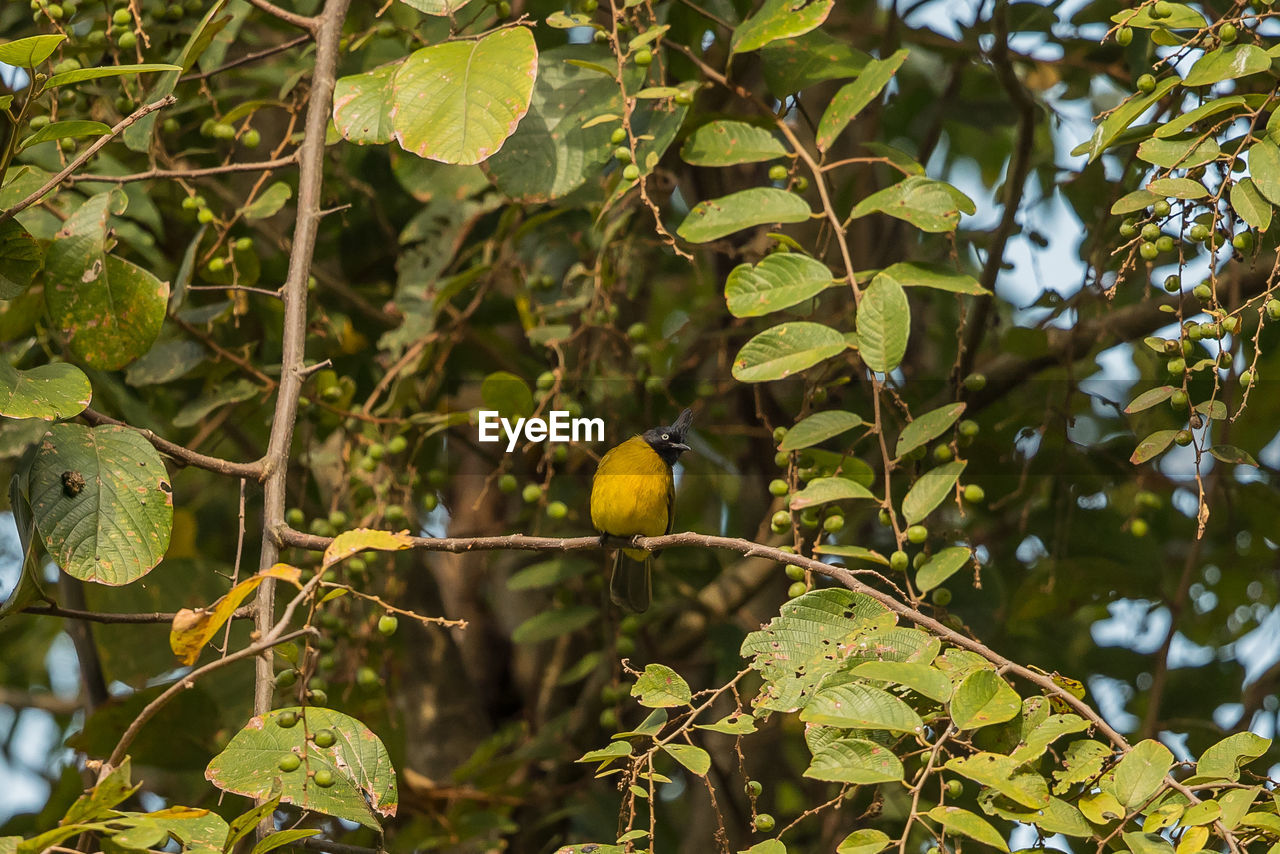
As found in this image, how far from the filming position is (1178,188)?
1841 millimetres

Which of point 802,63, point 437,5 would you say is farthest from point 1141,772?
point 437,5

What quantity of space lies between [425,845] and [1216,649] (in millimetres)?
2724

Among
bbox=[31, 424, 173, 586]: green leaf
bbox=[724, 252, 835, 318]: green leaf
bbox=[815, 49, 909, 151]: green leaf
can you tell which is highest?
bbox=[815, 49, 909, 151]: green leaf

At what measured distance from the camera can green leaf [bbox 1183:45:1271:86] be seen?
6.11 ft

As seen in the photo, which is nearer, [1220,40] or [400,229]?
[1220,40]

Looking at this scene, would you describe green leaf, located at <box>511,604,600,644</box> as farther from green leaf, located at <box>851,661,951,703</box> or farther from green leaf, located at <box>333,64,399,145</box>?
green leaf, located at <box>851,661,951,703</box>

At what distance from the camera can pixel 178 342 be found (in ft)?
9.37

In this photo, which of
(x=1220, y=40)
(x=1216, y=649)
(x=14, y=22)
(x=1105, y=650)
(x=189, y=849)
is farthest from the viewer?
(x=1216, y=649)

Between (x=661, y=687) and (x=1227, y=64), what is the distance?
1.33 m

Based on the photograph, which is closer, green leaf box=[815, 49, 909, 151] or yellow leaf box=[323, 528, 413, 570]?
yellow leaf box=[323, 528, 413, 570]

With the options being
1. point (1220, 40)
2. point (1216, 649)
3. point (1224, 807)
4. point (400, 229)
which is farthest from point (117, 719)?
point (1216, 649)

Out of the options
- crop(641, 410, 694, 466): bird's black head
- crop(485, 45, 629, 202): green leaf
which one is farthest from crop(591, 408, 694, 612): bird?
crop(485, 45, 629, 202): green leaf

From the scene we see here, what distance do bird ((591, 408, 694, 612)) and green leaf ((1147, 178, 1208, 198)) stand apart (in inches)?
53.4

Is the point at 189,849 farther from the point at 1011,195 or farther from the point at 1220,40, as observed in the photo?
the point at 1011,195
